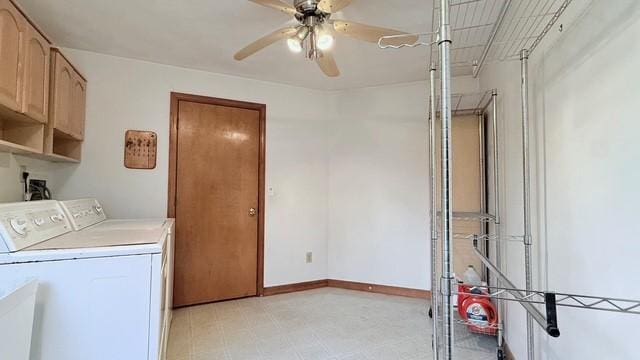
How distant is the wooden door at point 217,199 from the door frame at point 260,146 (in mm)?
10

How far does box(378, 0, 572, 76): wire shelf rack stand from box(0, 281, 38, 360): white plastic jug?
160cm

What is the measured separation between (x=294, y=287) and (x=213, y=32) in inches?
105

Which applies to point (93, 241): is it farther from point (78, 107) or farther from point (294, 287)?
point (294, 287)

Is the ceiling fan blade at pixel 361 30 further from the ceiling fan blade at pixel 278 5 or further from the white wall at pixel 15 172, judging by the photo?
the white wall at pixel 15 172

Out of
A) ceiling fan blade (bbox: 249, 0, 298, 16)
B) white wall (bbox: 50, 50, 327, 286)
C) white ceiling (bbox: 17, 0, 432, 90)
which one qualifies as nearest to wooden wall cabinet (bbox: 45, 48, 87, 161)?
white wall (bbox: 50, 50, 327, 286)

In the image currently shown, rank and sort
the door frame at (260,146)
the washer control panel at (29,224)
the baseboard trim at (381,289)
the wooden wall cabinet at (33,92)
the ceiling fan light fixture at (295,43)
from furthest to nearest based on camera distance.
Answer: the baseboard trim at (381,289) → the door frame at (260,146) → the ceiling fan light fixture at (295,43) → the wooden wall cabinet at (33,92) → the washer control panel at (29,224)

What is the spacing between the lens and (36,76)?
1973 mm

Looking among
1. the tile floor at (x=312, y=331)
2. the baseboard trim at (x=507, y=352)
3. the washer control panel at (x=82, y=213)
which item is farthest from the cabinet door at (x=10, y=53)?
the baseboard trim at (x=507, y=352)

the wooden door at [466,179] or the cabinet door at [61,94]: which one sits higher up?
the cabinet door at [61,94]

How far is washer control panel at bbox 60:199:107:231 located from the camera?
2002 millimetres

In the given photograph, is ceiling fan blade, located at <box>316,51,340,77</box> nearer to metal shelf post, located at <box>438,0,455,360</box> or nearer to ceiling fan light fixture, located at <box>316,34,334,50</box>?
ceiling fan light fixture, located at <box>316,34,334,50</box>

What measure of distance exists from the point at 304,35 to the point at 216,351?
7.14ft

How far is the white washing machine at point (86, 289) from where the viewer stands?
130 centimetres

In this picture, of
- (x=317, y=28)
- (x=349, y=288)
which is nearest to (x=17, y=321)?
(x=317, y=28)
